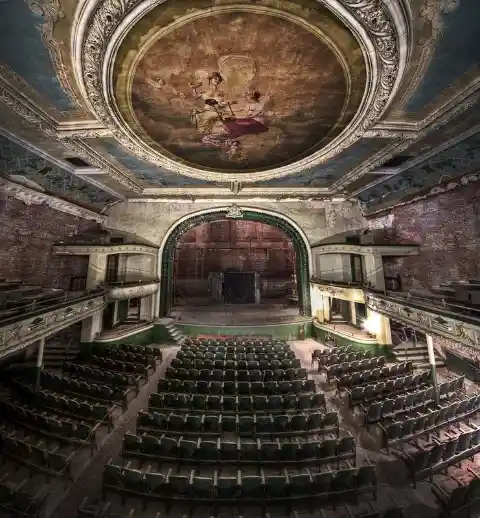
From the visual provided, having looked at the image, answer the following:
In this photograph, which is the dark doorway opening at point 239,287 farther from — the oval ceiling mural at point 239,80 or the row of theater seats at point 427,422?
the row of theater seats at point 427,422

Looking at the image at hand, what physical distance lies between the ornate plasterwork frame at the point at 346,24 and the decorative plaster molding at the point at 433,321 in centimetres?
661

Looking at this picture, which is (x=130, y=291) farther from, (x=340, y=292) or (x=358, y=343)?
(x=358, y=343)

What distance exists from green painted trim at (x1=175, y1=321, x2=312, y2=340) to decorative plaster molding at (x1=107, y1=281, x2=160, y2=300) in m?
2.86

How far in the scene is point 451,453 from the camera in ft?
20.2

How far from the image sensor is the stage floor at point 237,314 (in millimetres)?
16672

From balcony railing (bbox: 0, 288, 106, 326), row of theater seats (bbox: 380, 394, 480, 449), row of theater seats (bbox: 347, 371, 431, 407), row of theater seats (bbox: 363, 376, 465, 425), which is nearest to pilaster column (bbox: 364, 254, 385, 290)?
row of theater seats (bbox: 347, 371, 431, 407)

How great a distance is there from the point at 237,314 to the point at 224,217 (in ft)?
24.2

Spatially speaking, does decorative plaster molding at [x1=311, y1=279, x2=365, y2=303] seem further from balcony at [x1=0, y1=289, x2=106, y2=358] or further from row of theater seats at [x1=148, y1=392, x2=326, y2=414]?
balcony at [x1=0, y1=289, x2=106, y2=358]

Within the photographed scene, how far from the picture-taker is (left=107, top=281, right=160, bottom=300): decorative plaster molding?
545 inches

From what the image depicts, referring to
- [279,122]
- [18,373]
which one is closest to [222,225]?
[279,122]

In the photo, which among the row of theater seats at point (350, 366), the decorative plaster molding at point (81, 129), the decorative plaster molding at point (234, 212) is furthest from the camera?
the decorative plaster molding at point (234, 212)

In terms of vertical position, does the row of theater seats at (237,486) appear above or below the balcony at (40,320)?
below

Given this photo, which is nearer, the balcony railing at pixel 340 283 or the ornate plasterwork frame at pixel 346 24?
the ornate plasterwork frame at pixel 346 24

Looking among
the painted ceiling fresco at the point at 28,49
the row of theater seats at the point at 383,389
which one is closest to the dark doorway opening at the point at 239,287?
the row of theater seats at the point at 383,389
